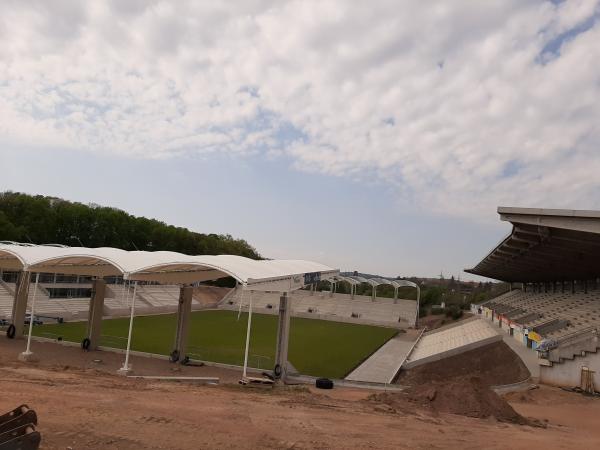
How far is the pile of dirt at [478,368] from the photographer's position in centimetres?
2123

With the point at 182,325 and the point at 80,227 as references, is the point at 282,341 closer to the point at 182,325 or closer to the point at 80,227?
the point at 182,325

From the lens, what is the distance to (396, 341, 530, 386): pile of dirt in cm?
2123

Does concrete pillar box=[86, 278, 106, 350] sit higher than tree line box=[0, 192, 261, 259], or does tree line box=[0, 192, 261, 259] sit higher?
tree line box=[0, 192, 261, 259]

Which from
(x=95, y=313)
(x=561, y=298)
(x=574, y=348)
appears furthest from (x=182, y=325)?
(x=561, y=298)

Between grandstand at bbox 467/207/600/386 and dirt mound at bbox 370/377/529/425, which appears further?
grandstand at bbox 467/207/600/386

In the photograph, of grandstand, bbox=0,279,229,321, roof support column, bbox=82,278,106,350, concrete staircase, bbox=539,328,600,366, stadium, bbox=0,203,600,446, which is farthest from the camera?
grandstand, bbox=0,279,229,321

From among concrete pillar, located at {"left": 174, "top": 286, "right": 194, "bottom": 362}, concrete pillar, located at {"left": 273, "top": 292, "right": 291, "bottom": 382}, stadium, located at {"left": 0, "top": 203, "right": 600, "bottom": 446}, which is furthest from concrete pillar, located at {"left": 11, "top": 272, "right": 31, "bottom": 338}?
concrete pillar, located at {"left": 273, "top": 292, "right": 291, "bottom": 382}

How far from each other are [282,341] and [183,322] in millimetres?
5744

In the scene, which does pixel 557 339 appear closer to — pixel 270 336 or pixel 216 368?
pixel 216 368

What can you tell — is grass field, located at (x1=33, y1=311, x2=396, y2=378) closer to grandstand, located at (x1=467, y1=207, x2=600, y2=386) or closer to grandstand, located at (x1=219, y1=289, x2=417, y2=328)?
grandstand, located at (x1=219, y1=289, x2=417, y2=328)

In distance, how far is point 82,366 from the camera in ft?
64.8

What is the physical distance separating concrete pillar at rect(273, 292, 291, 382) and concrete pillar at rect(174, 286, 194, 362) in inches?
198

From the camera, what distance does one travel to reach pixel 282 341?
1984 cm

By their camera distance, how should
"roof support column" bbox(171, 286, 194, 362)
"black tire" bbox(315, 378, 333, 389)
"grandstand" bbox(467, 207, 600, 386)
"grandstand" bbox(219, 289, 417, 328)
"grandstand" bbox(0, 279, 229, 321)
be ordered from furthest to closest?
"grandstand" bbox(219, 289, 417, 328) → "grandstand" bbox(0, 279, 229, 321) → "roof support column" bbox(171, 286, 194, 362) → "black tire" bbox(315, 378, 333, 389) → "grandstand" bbox(467, 207, 600, 386)
